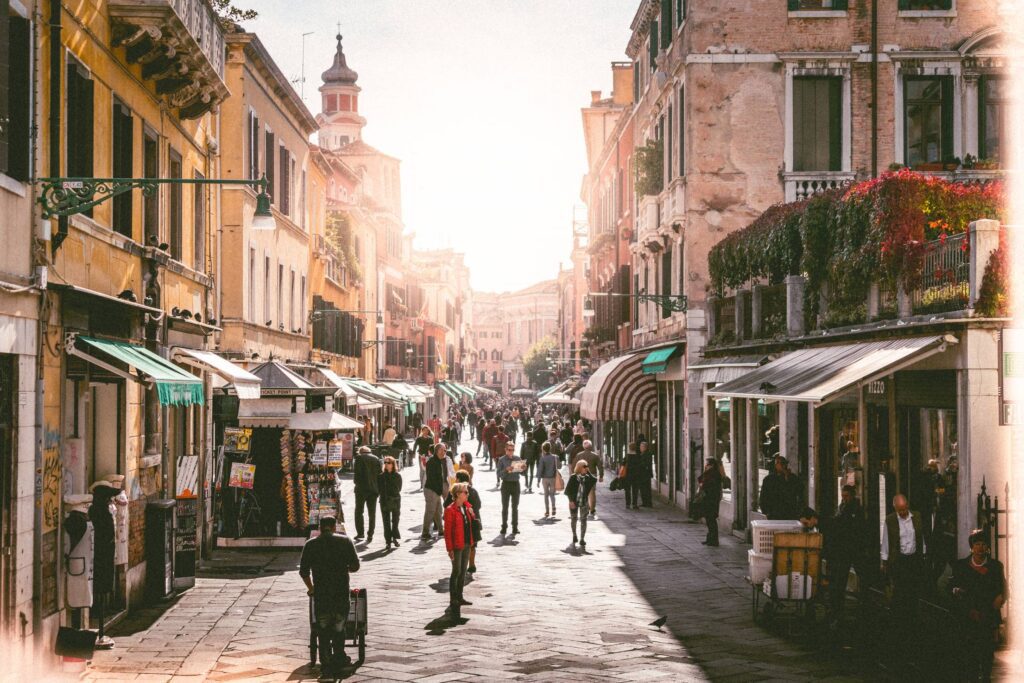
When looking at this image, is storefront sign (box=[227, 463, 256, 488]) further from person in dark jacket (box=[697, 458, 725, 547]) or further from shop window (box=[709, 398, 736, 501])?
shop window (box=[709, 398, 736, 501])

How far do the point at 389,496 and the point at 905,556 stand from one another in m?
9.15

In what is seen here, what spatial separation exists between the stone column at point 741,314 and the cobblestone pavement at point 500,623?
4030 millimetres

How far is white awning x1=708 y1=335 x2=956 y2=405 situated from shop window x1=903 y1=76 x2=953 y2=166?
30.0 feet

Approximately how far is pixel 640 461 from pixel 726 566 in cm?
949

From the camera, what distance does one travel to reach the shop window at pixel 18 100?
10.6 meters

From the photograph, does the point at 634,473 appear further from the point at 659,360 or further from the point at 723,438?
the point at 723,438

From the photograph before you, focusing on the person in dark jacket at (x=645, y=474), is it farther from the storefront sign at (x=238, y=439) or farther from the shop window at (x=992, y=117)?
the storefront sign at (x=238, y=439)

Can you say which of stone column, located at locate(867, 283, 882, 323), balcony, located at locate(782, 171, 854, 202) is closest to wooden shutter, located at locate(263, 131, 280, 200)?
balcony, located at locate(782, 171, 854, 202)

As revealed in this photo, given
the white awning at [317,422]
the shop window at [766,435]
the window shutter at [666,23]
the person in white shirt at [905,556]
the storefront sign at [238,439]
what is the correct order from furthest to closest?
the window shutter at [666,23]
the shop window at [766,435]
the white awning at [317,422]
the storefront sign at [238,439]
the person in white shirt at [905,556]

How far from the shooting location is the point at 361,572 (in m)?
17.1

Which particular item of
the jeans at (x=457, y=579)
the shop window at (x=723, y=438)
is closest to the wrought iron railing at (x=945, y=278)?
the jeans at (x=457, y=579)

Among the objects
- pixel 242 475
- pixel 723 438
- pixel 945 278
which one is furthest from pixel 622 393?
pixel 945 278

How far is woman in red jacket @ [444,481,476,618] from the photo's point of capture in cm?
1355

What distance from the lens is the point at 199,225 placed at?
64.2 feet
